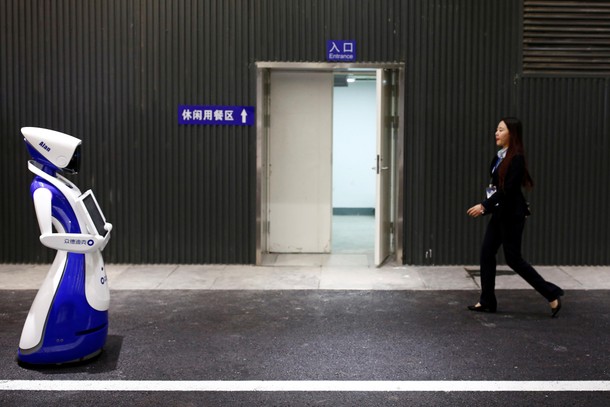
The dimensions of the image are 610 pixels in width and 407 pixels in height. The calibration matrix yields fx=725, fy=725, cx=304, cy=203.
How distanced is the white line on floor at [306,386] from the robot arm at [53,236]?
872 millimetres

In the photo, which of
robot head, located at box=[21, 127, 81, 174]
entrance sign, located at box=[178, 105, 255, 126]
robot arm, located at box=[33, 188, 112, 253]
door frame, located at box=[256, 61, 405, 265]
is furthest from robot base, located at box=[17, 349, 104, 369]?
entrance sign, located at box=[178, 105, 255, 126]

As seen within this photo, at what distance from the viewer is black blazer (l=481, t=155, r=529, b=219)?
19.7 feet

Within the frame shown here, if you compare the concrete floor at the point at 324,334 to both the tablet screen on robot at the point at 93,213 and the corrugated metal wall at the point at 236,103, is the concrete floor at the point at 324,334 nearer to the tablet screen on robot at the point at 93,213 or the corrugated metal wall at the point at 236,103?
the corrugated metal wall at the point at 236,103

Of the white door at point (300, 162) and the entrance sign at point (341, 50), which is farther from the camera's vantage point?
the white door at point (300, 162)

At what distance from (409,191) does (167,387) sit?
15.2ft

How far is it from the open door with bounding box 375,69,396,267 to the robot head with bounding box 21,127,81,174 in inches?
162

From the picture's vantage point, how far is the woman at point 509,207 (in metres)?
6.04

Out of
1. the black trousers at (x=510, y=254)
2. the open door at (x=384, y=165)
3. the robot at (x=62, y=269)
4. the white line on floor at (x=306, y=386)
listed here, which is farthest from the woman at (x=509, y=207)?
the robot at (x=62, y=269)

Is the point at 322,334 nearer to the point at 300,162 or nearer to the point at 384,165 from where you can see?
the point at 384,165

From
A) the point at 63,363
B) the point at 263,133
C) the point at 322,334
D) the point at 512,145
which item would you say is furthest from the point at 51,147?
the point at 263,133

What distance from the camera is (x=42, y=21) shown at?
837 centimetres

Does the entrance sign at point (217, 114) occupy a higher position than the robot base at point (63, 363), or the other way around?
the entrance sign at point (217, 114)

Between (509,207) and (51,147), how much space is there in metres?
3.66

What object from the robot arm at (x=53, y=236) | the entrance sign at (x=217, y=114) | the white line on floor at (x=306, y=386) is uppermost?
the entrance sign at (x=217, y=114)
